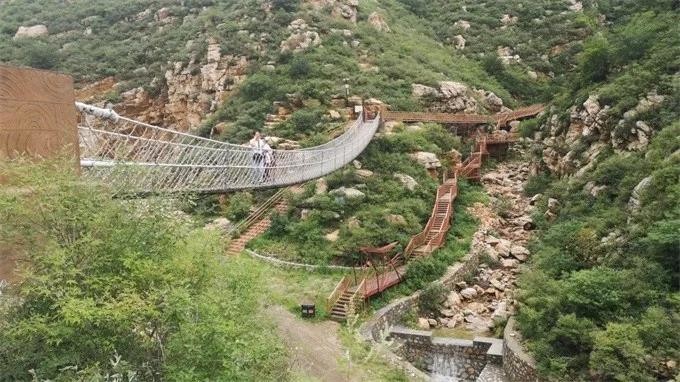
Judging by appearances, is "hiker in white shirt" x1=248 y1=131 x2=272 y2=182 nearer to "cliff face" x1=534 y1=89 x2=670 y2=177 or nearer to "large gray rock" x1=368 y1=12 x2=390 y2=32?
"cliff face" x1=534 y1=89 x2=670 y2=177

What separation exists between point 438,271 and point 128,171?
8.29 m

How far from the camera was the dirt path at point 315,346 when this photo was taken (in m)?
7.93

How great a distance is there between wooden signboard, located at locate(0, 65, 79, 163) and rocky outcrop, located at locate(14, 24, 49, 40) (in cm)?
2824

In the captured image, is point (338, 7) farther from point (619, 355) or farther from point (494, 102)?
point (619, 355)

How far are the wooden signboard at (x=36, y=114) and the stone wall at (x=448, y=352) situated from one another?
273 inches

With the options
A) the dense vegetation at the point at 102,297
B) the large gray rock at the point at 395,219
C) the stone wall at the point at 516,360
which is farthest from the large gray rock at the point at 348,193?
the dense vegetation at the point at 102,297

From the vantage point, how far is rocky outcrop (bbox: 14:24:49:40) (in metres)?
28.3

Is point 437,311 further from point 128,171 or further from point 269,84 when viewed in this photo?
point 269,84

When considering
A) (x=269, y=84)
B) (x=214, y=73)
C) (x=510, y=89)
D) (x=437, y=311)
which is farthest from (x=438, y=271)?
(x=510, y=89)

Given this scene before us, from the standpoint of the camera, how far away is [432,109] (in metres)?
21.3

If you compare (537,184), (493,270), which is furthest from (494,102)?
(493,270)

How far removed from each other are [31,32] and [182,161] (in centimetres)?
2751

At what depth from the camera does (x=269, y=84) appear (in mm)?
19984

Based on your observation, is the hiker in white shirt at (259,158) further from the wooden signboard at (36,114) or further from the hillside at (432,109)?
the wooden signboard at (36,114)
